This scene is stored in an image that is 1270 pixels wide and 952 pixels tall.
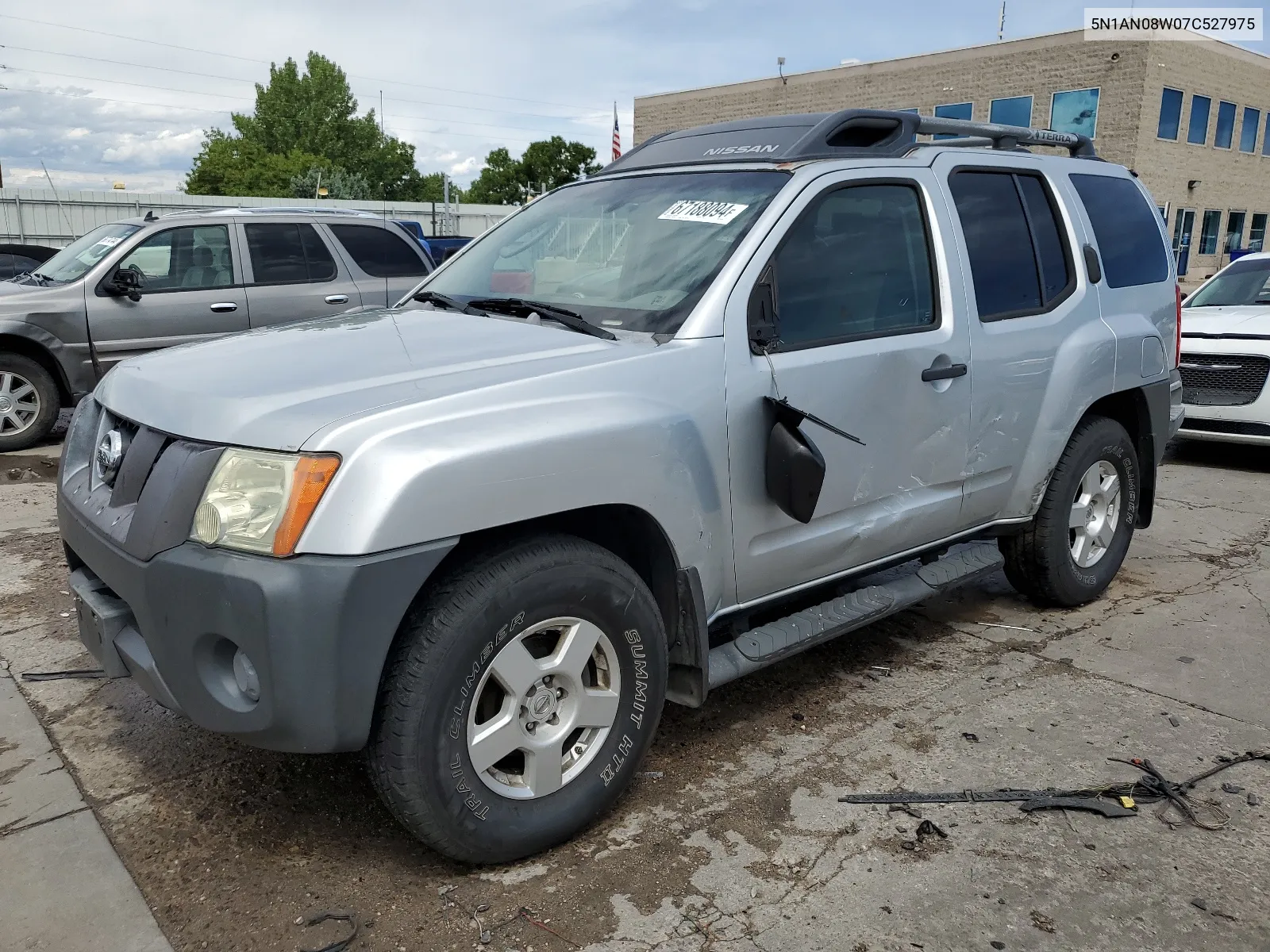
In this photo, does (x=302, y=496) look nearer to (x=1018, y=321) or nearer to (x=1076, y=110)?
(x=1018, y=321)

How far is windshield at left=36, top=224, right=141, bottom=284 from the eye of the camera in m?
8.09

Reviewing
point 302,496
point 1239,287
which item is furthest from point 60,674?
point 1239,287

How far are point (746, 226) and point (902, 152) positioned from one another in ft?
3.12

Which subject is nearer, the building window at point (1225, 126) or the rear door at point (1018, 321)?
the rear door at point (1018, 321)

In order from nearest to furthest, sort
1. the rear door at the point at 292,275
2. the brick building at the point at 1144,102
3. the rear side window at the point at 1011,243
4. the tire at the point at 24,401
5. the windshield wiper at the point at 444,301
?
the windshield wiper at the point at 444,301
the rear side window at the point at 1011,243
the tire at the point at 24,401
the rear door at the point at 292,275
the brick building at the point at 1144,102

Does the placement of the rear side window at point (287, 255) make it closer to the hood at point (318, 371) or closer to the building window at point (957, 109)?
the hood at point (318, 371)

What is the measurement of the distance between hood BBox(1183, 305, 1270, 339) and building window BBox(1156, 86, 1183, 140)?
25494 mm

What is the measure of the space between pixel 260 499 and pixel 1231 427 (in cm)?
785

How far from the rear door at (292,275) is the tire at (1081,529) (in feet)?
18.9

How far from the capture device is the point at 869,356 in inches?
132

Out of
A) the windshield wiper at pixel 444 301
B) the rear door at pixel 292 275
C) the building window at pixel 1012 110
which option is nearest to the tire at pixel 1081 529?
the windshield wiper at pixel 444 301

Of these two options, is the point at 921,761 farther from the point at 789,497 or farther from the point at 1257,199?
the point at 1257,199

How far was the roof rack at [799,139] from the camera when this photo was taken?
353 centimetres

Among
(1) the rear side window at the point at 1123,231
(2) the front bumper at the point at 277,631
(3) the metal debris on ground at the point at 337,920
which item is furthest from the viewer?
(1) the rear side window at the point at 1123,231
